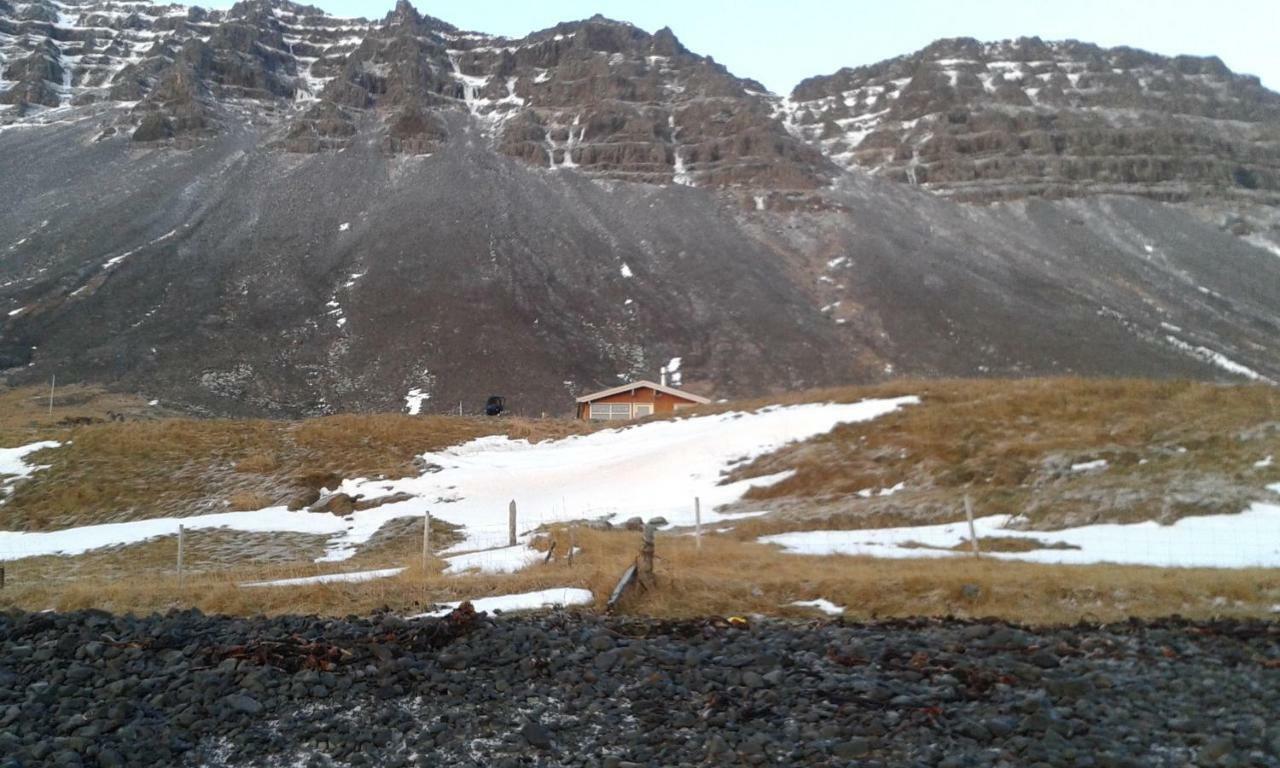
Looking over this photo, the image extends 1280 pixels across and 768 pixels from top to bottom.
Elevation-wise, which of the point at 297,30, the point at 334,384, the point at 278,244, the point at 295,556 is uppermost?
the point at 297,30

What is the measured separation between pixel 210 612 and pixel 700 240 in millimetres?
104240

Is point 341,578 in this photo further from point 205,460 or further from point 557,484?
point 205,460

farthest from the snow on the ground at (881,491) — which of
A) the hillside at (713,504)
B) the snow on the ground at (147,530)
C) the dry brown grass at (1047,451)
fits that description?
the snow on the ground at (147,530)

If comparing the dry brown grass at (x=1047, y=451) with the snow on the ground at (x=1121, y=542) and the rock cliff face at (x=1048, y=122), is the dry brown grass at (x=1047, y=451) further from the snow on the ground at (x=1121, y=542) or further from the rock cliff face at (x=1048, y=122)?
the rock cliff face at (x=1048, y=122)

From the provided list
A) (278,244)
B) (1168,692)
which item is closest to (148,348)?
(278,244)

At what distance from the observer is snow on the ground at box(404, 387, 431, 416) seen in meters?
73.7

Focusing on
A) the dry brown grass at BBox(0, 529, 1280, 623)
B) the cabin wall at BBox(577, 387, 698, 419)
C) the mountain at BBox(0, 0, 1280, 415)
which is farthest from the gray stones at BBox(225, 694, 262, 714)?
the mountain at BBox(0, 0, 1280, 415)

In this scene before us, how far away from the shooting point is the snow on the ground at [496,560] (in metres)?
15.7

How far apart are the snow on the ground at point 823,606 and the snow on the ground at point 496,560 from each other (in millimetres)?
5000

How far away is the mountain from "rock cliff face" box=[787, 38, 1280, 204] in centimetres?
104

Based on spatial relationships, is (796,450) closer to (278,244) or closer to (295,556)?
(295,556)

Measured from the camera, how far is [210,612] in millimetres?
12586

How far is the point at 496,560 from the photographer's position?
1689 centimetres

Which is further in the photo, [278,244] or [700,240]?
[700,240]
